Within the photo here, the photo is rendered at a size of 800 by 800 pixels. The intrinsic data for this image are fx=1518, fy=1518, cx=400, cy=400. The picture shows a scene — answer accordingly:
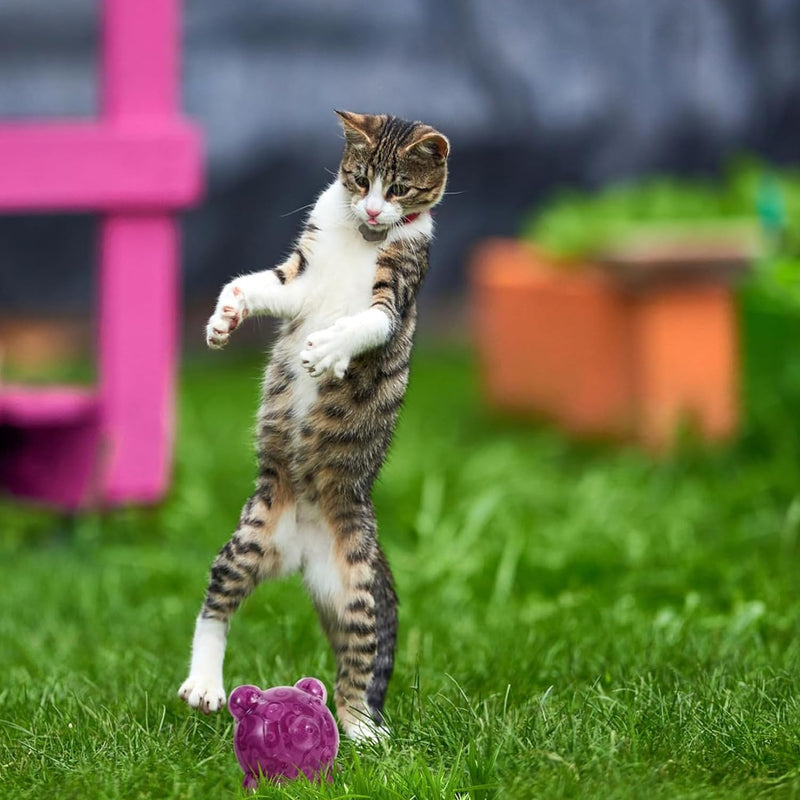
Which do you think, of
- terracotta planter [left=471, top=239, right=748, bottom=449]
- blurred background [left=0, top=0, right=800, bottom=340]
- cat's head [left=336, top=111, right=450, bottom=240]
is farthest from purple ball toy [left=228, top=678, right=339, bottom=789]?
blurred background [left=0, top=0, right=800, bottom=340]

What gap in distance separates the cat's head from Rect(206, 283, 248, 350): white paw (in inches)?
10.7

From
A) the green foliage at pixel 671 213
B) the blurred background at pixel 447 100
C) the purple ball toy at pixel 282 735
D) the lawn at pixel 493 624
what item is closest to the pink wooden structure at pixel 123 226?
the lawn at pixel 493 624

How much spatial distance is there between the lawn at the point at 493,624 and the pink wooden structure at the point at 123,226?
0.21 metres

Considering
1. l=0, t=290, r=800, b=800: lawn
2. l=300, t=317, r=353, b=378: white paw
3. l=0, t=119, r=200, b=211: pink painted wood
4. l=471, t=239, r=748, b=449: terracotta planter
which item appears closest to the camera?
l=300, t=317, r=353, b=378: white paw

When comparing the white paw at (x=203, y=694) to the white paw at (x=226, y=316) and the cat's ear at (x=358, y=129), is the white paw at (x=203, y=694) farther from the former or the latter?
the cat's ear at (x=358, y=129)

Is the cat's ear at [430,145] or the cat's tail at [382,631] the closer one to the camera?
the cat's ear at [430,145]

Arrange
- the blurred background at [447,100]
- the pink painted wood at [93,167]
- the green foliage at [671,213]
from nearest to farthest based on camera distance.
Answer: the pink painted wood at [93,167], the green foliage at [671,213], the blurred background at [447,100]

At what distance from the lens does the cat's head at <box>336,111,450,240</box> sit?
274 cm

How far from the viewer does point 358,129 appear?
9.09 feet

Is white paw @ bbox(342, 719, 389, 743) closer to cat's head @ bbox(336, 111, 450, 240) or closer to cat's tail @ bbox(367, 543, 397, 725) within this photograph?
cat's tail @ bbox(367, 543, 397, 725)

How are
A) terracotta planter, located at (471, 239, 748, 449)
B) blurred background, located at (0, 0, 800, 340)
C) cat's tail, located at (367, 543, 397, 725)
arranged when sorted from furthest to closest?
blurred background, located at (0, 0, 800, 340) < terracotta planter, located at (471, 239, 748, 449) < cat's tail, located at (367, 543, 397, 725)

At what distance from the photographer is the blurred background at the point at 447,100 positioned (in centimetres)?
875

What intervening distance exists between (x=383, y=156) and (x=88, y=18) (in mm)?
5877

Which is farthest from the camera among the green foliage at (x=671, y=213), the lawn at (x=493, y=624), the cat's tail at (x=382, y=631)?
the green foliage at (x=671, y=213)
